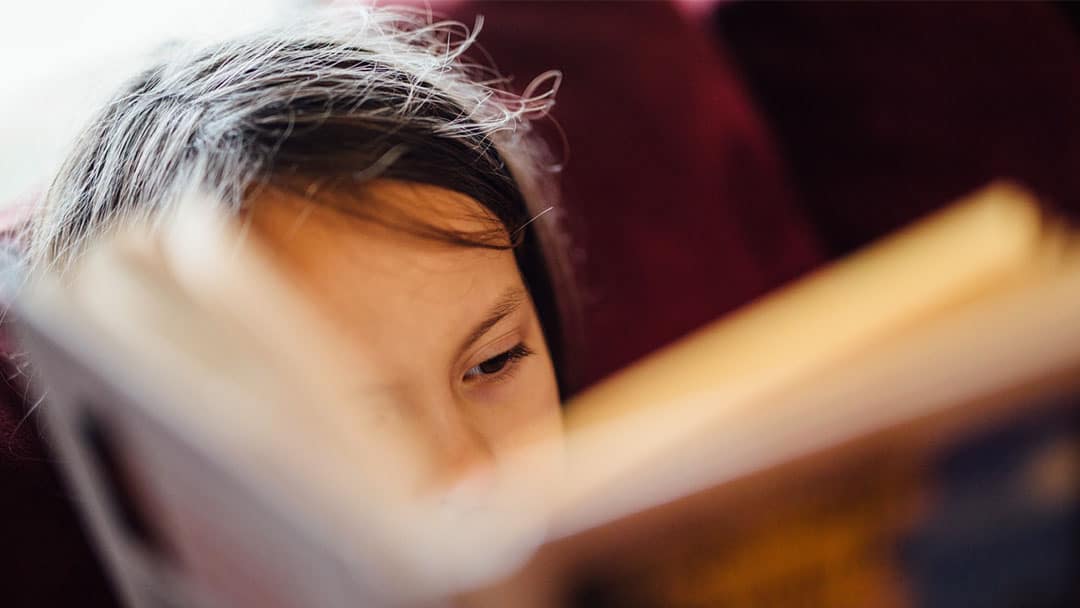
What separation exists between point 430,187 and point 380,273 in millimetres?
60

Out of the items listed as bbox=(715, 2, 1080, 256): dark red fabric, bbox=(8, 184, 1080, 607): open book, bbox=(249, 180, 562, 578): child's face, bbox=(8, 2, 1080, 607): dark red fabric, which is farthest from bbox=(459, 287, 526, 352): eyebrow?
bbox=(715, 2, 1080, 256): dark red fabric

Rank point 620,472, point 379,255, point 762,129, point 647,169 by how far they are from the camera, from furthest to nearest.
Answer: point 762,129
point 647,169
point 379,255
point 620,472

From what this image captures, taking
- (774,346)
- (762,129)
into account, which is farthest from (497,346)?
(762,129)

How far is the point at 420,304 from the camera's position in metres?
0.44

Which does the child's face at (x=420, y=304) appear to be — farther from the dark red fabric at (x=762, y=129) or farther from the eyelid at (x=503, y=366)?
the dark red fabric at (x=762, y=129)

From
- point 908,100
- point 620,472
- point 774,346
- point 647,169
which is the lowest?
point 620,472

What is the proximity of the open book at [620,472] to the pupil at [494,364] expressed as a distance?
0.14 m

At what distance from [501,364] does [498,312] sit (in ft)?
0.11

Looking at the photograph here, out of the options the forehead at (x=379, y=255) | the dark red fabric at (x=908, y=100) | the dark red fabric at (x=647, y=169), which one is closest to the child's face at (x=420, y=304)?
the forehead at (x=379, y=255)

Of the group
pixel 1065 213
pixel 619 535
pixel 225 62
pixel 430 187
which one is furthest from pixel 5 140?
pixel 1065 213

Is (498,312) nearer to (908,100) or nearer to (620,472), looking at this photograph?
(620,472)

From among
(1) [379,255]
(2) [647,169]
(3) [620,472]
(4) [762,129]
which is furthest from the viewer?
(4) [762,129]

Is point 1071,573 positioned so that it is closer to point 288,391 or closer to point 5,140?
point 288,391

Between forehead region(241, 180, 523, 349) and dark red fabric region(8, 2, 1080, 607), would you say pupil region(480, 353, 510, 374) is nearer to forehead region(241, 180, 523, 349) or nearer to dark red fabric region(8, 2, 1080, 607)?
forehead region(241, 180, 523, 349)
